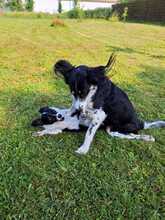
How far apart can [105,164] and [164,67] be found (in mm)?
4662

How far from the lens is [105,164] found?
2.90m

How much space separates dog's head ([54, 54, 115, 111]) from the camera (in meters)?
2.77

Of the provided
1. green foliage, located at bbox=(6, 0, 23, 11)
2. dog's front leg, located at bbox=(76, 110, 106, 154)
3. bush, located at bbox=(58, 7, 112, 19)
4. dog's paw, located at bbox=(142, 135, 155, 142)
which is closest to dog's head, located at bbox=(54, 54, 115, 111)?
dog's front leg, located at bbox=(76, 110, 106, 154)

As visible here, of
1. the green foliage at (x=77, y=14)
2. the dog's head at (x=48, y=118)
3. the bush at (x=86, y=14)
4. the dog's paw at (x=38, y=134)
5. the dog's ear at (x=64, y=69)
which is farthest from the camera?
the bush at (x=86, y=14)

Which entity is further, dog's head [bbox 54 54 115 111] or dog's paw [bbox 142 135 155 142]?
dog's paw [bbox 142 135 155 142]

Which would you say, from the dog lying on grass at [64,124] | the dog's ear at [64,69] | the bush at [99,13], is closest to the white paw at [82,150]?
the dog lying on grass at [64,124]

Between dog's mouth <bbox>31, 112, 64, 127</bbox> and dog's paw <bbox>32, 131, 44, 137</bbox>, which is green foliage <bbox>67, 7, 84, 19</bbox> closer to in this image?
dog's mouth <bbox>31, 112, 64, 127</bbox>

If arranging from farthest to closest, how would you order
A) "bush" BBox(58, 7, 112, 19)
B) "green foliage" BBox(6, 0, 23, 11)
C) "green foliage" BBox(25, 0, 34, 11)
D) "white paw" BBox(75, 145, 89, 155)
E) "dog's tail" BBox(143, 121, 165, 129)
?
"green foliage" BBox(25, 0, 34, 11)
"green foliage" BBox(6, 0, 23, 11)
"bush" BBox(58, 7, 112, 19)
"dog's tail" BBox(143, 121, 165, 129)
"white paw" BBox(75, 145, 89, 155)

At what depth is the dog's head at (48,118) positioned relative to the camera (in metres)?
3.41

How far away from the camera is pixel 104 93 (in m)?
3.09

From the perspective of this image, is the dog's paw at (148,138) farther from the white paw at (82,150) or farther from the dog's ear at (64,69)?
the dog's ear at (64,69)

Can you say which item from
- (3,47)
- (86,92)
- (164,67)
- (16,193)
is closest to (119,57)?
(164,67)

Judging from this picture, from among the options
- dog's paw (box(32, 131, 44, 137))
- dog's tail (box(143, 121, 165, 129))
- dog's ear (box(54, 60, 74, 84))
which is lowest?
dog's tail (box(143, 121, 165, 129))

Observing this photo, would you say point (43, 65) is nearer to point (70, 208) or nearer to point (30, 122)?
point (30, 122)
